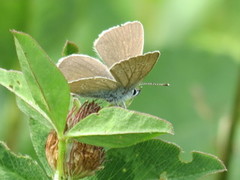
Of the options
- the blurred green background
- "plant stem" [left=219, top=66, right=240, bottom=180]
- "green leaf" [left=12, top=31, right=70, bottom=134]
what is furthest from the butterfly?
the blurred green background

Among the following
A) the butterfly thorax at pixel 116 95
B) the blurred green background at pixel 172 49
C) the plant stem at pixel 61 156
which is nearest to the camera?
the plant stem at pixel 61 156

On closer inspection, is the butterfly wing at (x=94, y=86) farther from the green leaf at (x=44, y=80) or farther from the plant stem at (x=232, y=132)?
the plant stem at (x=232, y=132)

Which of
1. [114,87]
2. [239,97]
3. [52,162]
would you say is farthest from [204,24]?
[52,162]

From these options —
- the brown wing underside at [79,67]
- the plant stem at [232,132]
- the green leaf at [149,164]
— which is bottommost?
the plant stem at [232,132]

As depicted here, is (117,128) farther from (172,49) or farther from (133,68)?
(172,49)

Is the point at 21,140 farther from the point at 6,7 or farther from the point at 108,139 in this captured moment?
the point at 108,139

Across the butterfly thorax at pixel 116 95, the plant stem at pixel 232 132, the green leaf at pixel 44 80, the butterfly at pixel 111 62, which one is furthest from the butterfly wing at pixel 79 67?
the plant stem at pixel 232 132

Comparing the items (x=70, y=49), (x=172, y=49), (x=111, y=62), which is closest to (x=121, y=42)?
(x=111, y=62)
